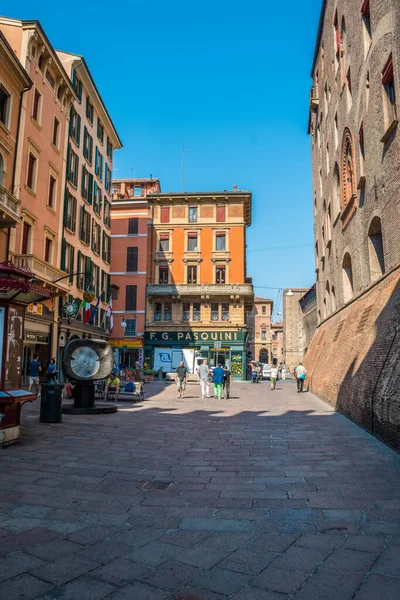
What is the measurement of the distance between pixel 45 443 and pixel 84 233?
2243 cm

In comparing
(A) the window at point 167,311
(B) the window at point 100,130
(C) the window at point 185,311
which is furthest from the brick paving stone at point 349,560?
(A) the window at point 167,311

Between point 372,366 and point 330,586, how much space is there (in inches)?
292

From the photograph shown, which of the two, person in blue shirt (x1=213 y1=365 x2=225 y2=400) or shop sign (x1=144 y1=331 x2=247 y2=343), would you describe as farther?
shop sign (x1=144 y1=331 x2=247 y2=343)

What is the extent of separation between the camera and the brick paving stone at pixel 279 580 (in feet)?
9.67

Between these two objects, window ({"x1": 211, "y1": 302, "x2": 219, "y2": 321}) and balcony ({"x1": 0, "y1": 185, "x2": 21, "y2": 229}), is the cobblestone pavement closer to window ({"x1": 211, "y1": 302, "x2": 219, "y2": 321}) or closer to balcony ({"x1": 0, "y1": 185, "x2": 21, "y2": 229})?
balcony ({"x1": 0, "y1": 185, "x2": 21, "y2": 229})

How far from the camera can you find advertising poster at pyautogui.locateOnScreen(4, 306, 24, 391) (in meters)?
7.84

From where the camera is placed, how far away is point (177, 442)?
843 cm

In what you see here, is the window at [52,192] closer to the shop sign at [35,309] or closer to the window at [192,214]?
the shop sign at [35,309]

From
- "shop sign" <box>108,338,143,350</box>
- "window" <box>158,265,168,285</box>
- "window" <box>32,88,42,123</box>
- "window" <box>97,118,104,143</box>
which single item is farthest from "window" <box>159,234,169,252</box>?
"window" <box>32,88,42,123</box>

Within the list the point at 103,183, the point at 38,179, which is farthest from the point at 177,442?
the point at 103,183

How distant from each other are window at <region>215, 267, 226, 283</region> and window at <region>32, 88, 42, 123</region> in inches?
918

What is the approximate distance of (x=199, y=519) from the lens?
4348 millimetres

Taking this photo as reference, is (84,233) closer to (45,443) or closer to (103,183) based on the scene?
(103,183)

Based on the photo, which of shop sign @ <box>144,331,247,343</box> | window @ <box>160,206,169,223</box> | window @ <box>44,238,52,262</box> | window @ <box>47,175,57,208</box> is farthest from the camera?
window @ <box>160,206,169,223</box>
